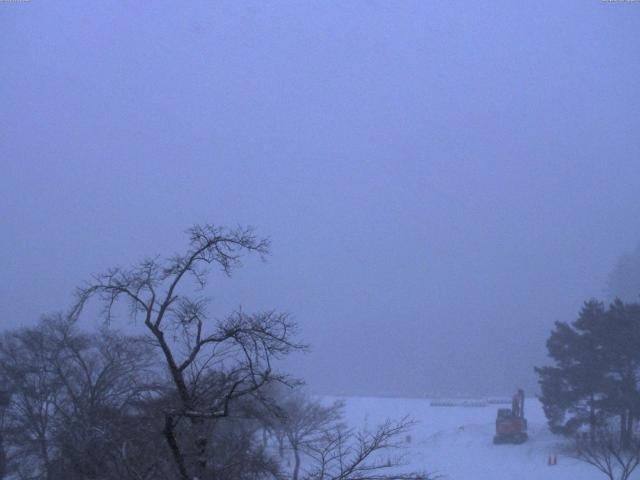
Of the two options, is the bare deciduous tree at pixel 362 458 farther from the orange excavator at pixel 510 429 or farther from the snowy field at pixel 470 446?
the orange excavator at pixel 510 429

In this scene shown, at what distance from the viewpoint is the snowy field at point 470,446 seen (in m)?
25.9

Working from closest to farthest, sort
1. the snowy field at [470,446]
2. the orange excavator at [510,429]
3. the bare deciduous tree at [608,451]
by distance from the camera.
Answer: the bare deciduous tree at [608,451] → the snowy field at [470,446] → the orange excavator at [510,429]

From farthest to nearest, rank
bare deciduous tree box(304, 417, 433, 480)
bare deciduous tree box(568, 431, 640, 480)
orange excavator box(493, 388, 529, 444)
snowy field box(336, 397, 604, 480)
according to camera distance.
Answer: orange excavator box(493, 388, 529, 444), snowy field box(336, 397, 604, 480), bare deciduous tree box(568, 431, 640, 480), bare deciduous tree box(304, 417, 433, 480)

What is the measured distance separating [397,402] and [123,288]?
4037cm

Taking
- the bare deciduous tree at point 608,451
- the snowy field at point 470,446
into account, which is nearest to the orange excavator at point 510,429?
the snowy field at point 470,446

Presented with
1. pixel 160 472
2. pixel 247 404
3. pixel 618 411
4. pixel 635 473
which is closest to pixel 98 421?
pixel 160 472

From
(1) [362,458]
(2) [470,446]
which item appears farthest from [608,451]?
(1) [362,458]

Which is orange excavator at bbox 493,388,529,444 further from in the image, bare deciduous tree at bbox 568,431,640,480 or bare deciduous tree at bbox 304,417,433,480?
bare deciduous tree at bbox 304,417,433,480

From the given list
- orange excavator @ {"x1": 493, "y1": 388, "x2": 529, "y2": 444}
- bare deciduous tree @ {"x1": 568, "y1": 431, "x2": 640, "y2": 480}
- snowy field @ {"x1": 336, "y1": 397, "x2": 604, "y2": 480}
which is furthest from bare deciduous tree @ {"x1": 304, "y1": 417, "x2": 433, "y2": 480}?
orange excavator @ {"x1": 493, "y1": 388, "x2": 529, "y2": 444}

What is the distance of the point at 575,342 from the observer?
3003cm

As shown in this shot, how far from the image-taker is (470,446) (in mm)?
32875

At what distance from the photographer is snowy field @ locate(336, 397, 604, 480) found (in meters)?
25.9

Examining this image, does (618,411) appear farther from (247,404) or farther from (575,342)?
(247,404)

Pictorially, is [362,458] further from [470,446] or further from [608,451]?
[470,446]
